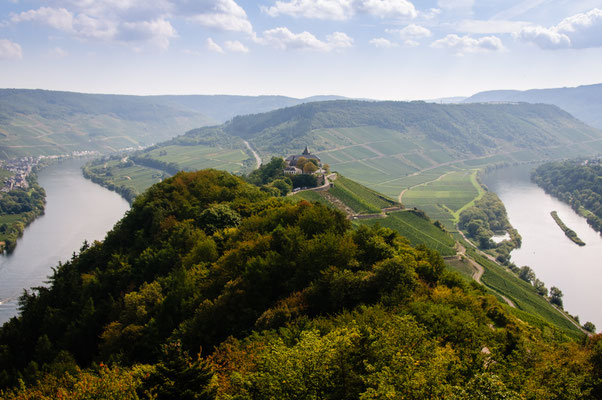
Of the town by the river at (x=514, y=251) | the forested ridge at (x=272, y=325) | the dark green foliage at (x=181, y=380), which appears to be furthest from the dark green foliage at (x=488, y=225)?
the dark green foliage at (x=181, y=380)

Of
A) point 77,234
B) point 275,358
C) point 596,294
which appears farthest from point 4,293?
point 596,294

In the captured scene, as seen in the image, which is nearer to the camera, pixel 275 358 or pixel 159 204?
pixel 275 358

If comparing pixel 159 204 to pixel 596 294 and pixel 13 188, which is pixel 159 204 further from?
pixel 13 188

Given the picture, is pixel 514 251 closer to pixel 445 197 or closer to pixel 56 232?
pixel 445 197

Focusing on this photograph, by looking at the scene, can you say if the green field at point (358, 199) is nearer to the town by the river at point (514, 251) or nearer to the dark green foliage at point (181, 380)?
the town by the river at point (514, 251)

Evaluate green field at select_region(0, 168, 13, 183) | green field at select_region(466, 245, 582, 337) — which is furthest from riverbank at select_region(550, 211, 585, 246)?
green field at select_region(0, 168, 13, 183)
